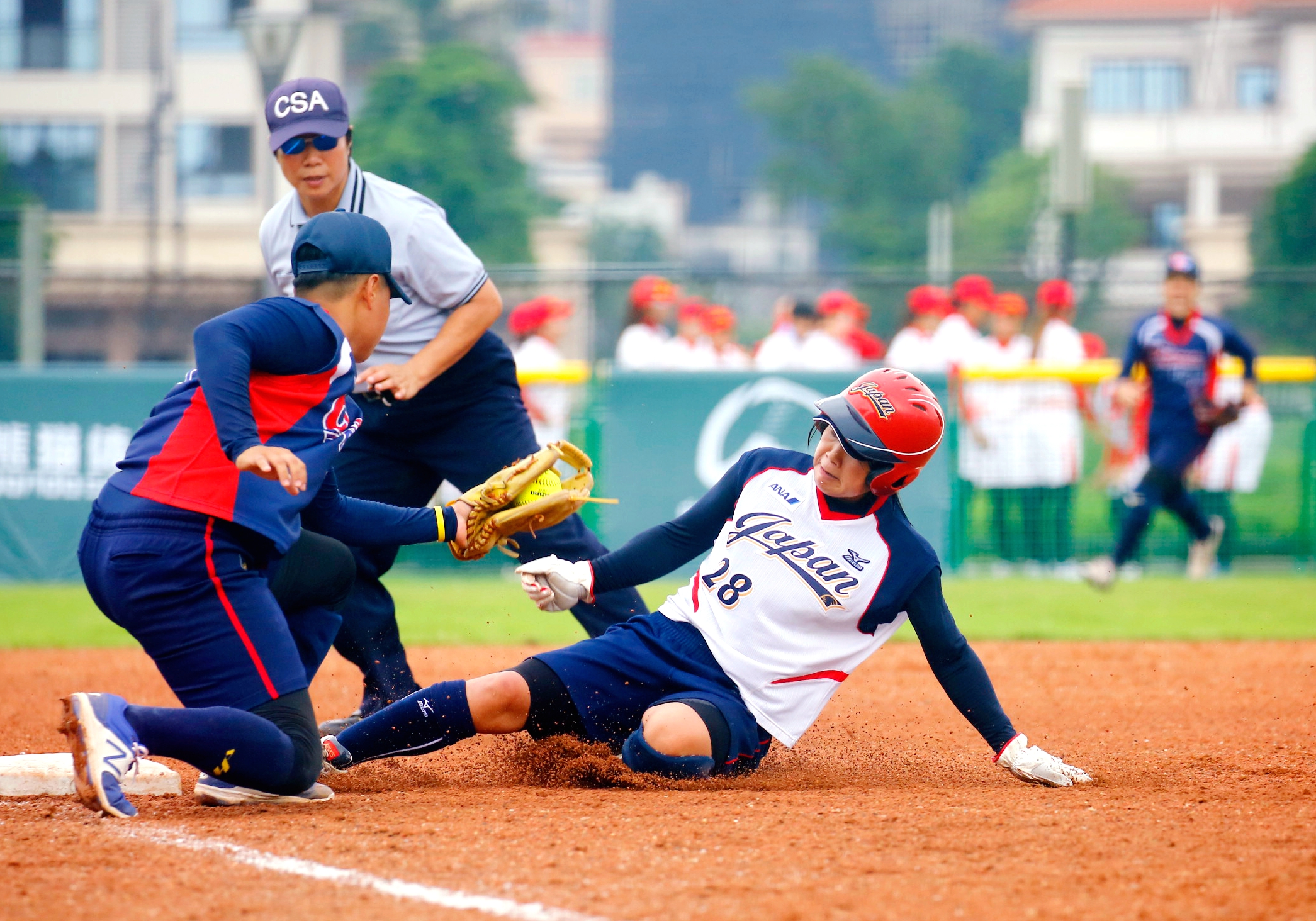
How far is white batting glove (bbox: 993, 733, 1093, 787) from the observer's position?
13.3ft

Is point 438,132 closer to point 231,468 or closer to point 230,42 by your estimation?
point 230,42

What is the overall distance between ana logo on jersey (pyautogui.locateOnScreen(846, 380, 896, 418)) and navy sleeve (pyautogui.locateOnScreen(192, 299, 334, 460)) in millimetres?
1450

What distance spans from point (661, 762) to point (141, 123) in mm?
28572

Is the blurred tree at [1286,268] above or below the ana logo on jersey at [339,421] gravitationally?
above

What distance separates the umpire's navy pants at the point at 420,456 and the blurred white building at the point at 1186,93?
36.8 m

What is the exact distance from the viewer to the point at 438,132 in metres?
32.6

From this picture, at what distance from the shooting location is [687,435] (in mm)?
10414

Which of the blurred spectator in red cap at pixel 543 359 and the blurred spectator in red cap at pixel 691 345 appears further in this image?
the blurred spectator in red cap at pixel 691 345

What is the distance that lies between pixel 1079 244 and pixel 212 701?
3772 cm

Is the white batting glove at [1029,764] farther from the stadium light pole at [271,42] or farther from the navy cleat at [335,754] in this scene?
the stadium light pole at [271,42]

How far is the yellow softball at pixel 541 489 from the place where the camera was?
4.31m

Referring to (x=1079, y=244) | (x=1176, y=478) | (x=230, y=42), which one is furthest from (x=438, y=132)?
(x=1176, y=478)

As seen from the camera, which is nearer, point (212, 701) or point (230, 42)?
point (212, 701)

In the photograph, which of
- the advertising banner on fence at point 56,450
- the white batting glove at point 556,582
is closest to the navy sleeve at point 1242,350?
the white batting glove at point 556,582
